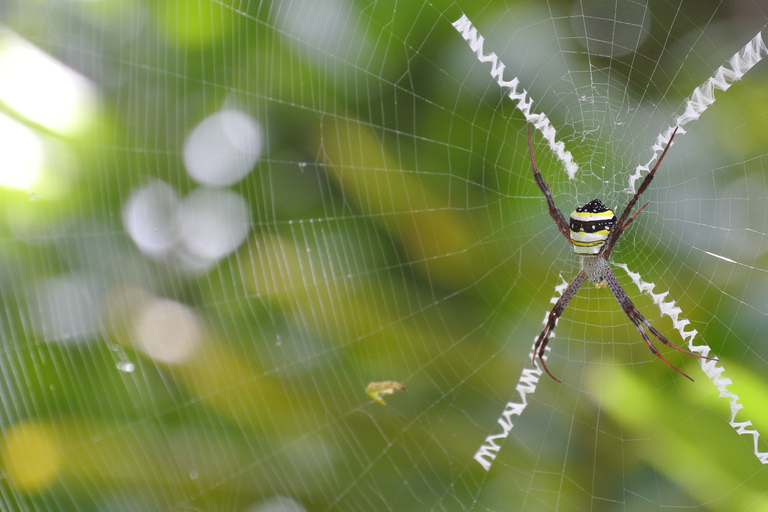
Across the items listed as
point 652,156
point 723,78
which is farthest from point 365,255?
point 723,78

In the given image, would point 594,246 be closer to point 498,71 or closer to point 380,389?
point 498,71

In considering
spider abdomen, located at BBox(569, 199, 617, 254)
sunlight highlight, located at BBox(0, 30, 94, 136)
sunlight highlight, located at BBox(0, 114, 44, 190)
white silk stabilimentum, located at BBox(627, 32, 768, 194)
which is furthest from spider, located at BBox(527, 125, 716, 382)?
sunlight highlight, located at BBox(0, 114, 44, 190)

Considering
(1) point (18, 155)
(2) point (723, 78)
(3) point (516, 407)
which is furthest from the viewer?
(3) point (516, 407)

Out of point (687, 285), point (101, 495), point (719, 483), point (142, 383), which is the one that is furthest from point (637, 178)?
point (101, 495)

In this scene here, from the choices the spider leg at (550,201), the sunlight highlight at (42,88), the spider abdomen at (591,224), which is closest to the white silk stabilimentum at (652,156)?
the spider leg at (550,201)

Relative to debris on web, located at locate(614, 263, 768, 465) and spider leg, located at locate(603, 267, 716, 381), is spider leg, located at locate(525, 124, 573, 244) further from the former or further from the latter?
debris on web, located at locate(614, 263, 768, 465)

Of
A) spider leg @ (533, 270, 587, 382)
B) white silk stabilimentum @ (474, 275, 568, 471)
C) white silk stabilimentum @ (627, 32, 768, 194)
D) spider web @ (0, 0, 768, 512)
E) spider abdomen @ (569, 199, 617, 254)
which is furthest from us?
spider leg @ (533, 270, 587, 382)

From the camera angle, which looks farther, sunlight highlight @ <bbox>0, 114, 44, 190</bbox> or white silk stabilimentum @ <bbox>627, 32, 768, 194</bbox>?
sunlight highlight @ <bbox>0, 114, 44, 190</bbox>

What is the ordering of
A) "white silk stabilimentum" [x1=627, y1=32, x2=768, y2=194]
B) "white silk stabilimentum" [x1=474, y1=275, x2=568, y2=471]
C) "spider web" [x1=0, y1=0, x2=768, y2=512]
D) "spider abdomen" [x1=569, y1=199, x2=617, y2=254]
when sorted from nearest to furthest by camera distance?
1. "white silk stabilimentum" [x1=627, y1=32, x2=768, y2=194]
2. "spider web" [x1=0, y1=0, x2=768, y2=512]
3. "spider abdomen" [x1=569, y1=199, x2=617, y2=254]
4. "white silk stabilimentum" [x1=474, y1=275, x2=568, y2=471]
